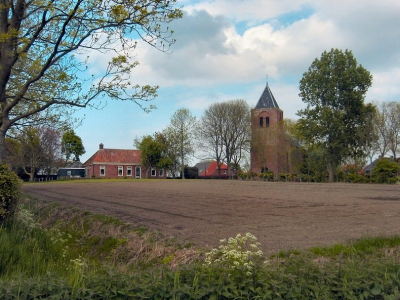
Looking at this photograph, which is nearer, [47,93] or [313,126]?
[47,93]

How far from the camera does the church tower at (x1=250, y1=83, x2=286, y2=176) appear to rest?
75.8 meters

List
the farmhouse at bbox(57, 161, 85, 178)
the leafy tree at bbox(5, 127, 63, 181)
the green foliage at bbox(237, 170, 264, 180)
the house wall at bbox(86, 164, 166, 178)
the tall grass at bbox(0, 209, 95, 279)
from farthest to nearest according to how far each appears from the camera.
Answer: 1. the farmhouse at bbox(57, 161, 85, 178)
2. the house wall at bbox(86, 164, 166, 178)
3. the green foliage at bbox(237, 170, 264, 180)
4. the leafy tree at bbox(5, 127, 63, 181)
5. the tall grass at bbox(0, 209, 95, 279)

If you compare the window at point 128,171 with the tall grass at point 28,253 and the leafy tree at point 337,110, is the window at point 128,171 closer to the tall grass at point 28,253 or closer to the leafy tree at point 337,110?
the leafy tree at point 337,110

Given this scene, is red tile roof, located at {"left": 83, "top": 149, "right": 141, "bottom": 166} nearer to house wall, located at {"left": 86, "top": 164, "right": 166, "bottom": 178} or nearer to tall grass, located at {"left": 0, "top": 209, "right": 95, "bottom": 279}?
house wall, located at {"left": 86, "top": 164, "right": 166, "bottom": 178}

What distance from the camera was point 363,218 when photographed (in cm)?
1348

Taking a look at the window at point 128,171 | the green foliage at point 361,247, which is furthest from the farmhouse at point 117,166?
the green foliage at point 361,247

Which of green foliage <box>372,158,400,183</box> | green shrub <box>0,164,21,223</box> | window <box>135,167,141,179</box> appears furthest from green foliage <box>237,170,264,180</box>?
green shrub <box>0,164,21,223</box>

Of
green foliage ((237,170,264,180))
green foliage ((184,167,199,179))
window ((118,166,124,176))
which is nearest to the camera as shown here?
green foliage ((237,170,264,180))

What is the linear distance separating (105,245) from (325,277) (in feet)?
26.6

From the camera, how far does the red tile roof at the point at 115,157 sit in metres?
82.8

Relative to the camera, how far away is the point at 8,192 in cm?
849

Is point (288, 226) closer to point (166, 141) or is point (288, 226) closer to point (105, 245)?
point (105, 245)

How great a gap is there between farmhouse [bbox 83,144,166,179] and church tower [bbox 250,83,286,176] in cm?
2099

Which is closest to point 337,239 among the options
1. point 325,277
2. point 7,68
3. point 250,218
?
point 250,218
